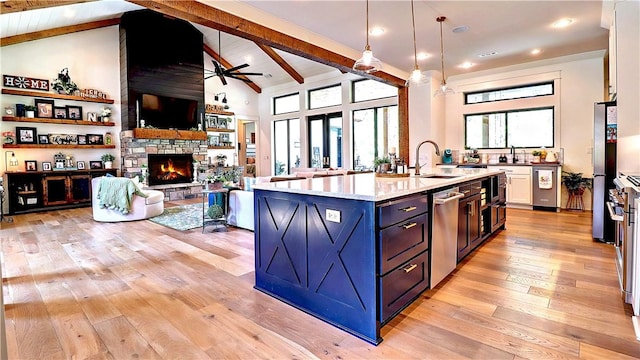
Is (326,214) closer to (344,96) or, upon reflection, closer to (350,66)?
(350,66)

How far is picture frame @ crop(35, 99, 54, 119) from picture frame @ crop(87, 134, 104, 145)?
2.68ft

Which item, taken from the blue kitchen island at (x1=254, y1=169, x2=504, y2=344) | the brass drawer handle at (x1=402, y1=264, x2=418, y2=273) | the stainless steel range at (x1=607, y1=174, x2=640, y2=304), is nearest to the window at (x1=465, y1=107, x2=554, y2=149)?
the stainless steel range at (x1=607, y1=174, x2=640, y2=304)

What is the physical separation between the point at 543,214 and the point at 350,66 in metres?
4.32

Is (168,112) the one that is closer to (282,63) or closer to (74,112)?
(74,112)

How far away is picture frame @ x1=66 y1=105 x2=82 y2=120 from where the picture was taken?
7.41m

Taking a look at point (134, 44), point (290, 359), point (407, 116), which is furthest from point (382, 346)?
point (134, 44)

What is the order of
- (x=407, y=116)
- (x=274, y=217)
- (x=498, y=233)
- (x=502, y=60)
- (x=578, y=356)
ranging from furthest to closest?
(x=407, y=116), (x=502, y=60), (x=498, y=233), (x=274, y=217), (x=578, y=356)

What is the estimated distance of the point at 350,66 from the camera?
18.8 feet

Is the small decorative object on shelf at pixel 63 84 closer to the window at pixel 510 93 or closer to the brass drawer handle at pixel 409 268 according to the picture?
the brass drawer handle at pixel 409 268

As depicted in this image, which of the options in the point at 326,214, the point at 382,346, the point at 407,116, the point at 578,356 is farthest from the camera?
the point at 407,116

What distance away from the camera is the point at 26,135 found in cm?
693

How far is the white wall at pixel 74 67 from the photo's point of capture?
6.86 m

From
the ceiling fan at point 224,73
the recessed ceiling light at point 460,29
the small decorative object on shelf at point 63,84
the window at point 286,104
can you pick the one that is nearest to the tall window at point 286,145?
the window at point 286,104

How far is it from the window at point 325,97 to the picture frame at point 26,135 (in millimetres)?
6687
